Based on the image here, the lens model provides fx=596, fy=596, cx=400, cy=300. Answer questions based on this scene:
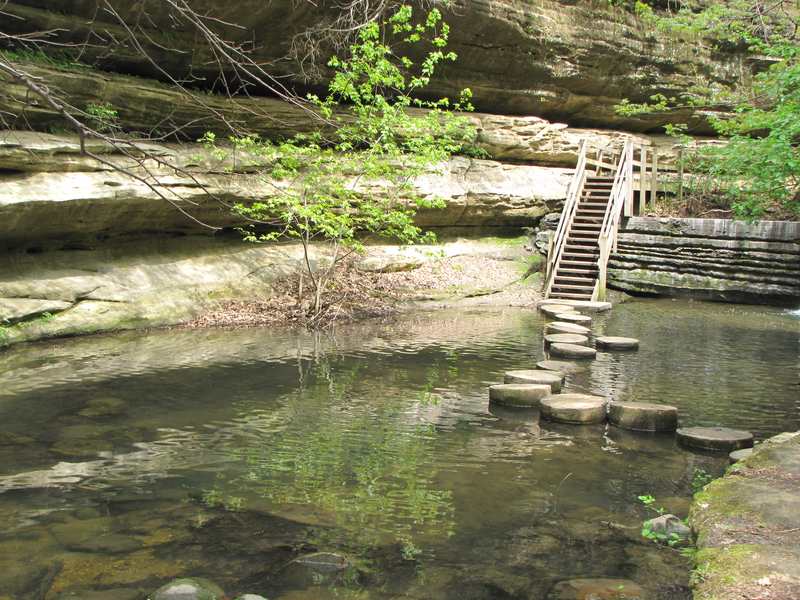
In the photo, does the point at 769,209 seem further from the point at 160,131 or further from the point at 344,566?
the point at 344,566

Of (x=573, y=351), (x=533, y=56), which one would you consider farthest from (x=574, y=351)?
(x=533, y=56)

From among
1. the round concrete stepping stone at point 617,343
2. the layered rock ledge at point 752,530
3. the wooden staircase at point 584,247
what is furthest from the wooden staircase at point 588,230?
the layered rock ledge at point 752,530

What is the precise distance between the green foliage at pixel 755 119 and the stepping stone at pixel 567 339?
519 cm

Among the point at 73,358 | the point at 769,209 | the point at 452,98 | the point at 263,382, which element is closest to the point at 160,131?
the point at 73,358

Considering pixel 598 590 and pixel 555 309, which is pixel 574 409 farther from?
pixel 555 309

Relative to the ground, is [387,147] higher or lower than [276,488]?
higher

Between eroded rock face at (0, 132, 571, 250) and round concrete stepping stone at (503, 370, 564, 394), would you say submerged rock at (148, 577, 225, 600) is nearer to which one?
round concrete stepping stone at (503, 370, 564, 394)

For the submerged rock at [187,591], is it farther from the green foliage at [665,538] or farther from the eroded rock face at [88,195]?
the eroded rock face at [88,195]

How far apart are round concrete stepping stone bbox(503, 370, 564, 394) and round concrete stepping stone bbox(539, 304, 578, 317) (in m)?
5.22

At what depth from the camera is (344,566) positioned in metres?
3.44

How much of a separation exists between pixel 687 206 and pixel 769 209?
7.09 feet

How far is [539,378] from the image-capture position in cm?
706

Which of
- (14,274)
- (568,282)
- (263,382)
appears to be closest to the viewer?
(263,382)

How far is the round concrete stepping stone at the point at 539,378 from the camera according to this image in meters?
A: 7.01
